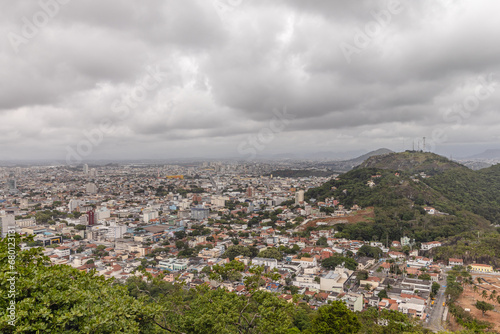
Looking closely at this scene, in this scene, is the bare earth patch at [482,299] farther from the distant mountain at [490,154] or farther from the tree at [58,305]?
the distant mountain at [490,154]

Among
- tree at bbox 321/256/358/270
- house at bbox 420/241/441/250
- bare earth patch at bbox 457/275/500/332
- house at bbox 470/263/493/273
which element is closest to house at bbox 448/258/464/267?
house at bbox 470/263/493/273

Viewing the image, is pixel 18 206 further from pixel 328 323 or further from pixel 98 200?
pixel 328 323

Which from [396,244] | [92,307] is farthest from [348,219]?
[92,307]

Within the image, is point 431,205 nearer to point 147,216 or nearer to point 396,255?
point 396,255

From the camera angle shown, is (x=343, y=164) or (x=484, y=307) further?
(x=343, y=164)

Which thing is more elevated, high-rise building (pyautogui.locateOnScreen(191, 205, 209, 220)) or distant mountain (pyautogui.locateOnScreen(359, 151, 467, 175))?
distant mountain (pyautogui.locateOnScreen(359, 151, 467, 175))

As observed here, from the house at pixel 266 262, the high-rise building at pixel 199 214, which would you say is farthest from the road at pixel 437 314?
the high-rise building at pixel 199 214

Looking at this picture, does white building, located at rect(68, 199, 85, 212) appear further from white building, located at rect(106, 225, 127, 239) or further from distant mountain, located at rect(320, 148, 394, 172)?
distant mountain, located at rect(320, 148, 394, 172)

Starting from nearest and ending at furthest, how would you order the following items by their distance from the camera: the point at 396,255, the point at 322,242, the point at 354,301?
the point at 354,301 → the point at 396,255 → the point at 322,242

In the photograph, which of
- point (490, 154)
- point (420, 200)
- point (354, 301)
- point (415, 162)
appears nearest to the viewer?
point (354, 301)
